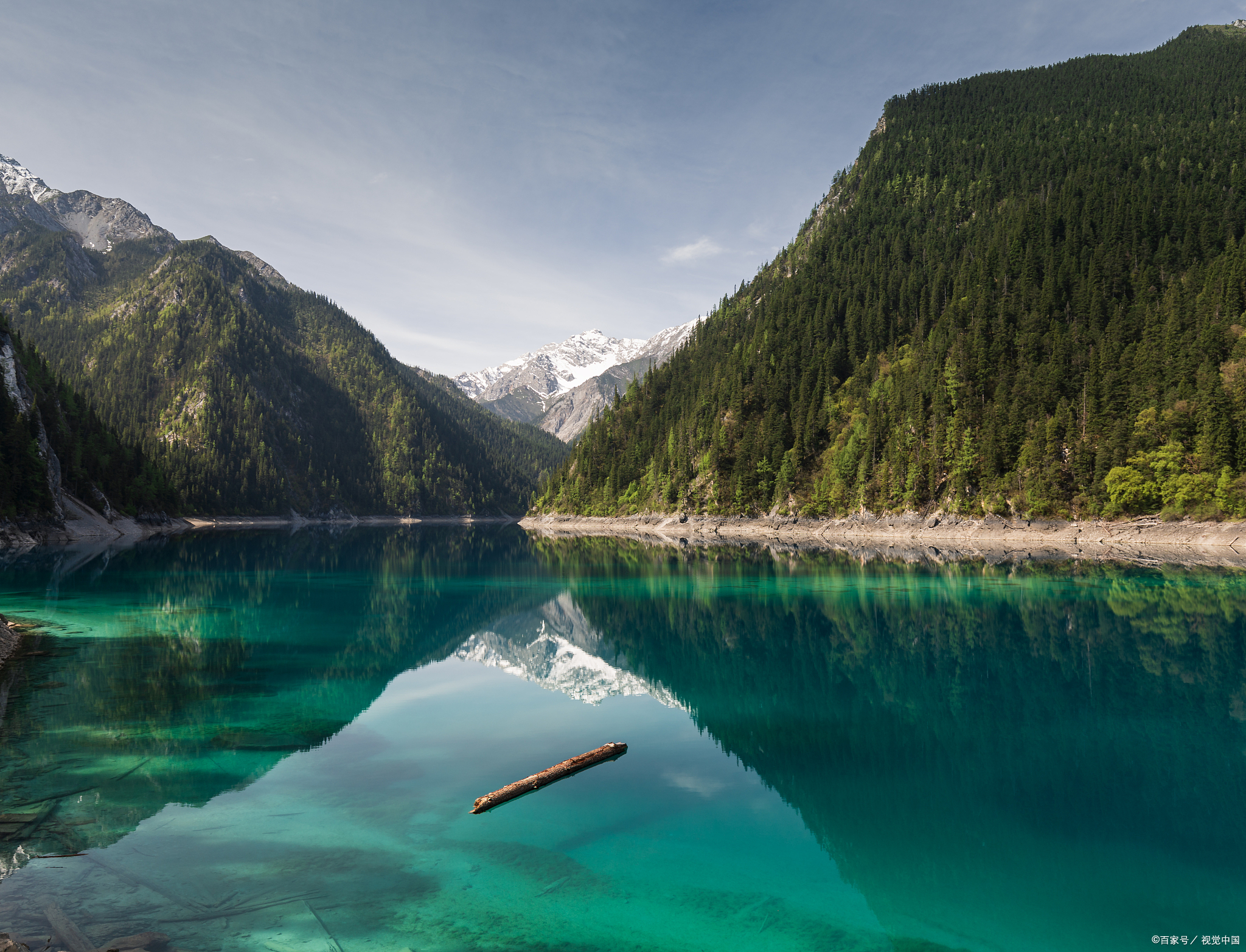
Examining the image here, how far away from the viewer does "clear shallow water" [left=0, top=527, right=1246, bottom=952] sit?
8875 millimetres

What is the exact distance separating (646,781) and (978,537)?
77.8 meters

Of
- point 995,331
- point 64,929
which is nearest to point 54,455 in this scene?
point 64,929

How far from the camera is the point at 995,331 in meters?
94.4

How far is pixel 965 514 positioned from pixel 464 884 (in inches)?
3376

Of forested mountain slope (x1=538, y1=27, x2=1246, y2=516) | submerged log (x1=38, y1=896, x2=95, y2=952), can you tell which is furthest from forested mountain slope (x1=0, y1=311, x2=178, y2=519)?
submerged log (x1=38, y1=896, x2=95, y2=952)

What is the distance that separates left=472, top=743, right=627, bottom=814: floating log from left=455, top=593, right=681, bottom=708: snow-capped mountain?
15.1 feet

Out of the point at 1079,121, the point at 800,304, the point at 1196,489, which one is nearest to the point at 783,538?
the point at 1196,489

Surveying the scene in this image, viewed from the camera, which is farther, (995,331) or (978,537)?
(995,331)

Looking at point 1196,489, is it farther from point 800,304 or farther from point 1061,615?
point 800,304

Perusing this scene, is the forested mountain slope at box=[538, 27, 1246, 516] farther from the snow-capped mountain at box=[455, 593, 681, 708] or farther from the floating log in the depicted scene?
the floating log

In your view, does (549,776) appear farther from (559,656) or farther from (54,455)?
(54,455)

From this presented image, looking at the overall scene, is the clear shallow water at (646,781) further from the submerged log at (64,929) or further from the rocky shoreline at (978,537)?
the rocky shoreline at (978,537)

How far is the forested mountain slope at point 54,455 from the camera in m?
78.7

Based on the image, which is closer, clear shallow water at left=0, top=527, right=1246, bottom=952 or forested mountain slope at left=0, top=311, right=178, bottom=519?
clear shallow water at left=0, top=527, right=1246, bottom=952
